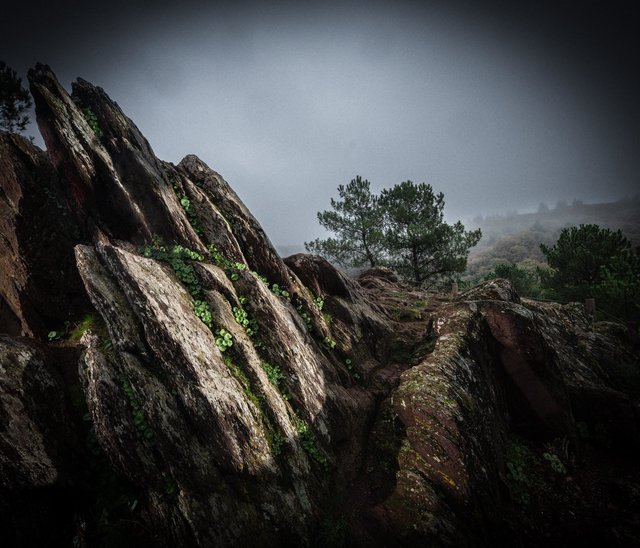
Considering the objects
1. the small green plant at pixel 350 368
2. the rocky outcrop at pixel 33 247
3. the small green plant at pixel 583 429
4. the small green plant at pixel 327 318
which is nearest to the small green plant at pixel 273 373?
the small green plant at pixel 350 368

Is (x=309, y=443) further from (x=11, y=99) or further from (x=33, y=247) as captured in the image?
(x=11, y=99)

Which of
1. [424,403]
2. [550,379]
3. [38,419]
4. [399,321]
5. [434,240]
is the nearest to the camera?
[38,419]

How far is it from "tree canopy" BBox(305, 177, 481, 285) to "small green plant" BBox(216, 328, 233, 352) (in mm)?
16767

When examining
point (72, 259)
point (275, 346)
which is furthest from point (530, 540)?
point (72, 259)

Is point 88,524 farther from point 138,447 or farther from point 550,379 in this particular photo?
point 550,379

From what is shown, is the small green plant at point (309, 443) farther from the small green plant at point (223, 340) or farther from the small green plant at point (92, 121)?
the small green plant at point (92, 121)

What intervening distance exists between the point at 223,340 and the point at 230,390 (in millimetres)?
1123

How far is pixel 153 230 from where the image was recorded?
7.65m

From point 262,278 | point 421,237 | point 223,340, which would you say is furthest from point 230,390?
point 421,237

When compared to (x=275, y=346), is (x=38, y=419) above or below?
below

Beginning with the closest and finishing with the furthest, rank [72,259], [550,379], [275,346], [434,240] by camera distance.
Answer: [275,346]
[72,259]
[550,379]
[434,240]

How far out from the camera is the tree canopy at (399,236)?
784 inches

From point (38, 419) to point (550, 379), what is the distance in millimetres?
12206

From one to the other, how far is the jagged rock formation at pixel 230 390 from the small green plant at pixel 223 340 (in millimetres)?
32
